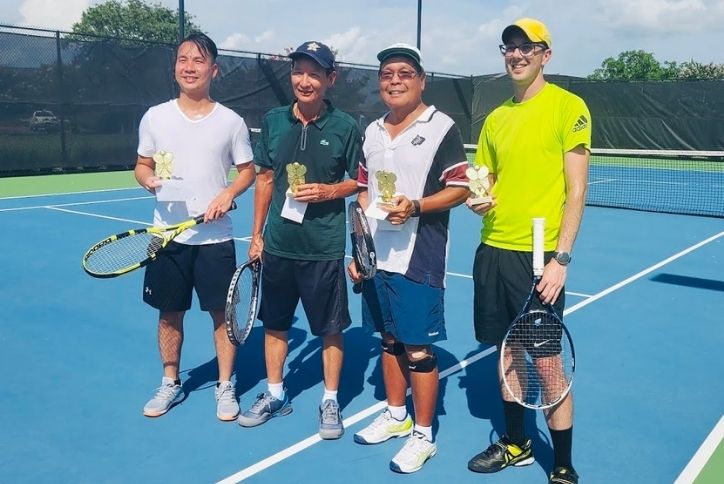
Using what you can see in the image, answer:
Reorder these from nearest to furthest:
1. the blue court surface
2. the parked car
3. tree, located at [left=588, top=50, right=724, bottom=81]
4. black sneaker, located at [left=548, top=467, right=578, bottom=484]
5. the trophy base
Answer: the trophy base → black sneaker, located at [left=548, top=467, right=578, bottom=484] → the blue court surface → the parked car → tree, located at [left=588, top=50, right=724, bottom=81]

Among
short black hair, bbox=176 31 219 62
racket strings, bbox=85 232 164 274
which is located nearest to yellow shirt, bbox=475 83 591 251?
short black hair, bbox=176 31 219 62

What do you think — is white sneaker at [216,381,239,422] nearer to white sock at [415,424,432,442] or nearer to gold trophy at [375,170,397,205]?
A: white sock at [415,424,432,442]

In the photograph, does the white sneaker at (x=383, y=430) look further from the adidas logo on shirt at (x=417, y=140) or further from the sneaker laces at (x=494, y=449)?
the adidas logo on shirt at (x=417, y=140)

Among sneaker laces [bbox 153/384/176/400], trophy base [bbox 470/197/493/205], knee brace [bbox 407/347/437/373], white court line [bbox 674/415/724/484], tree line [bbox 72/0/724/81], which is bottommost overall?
white court line [bbox 674/415/724/484]

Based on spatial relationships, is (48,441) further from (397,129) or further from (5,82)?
(5,82)

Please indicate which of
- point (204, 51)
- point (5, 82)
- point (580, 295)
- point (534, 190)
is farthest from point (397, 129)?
point (5, 82)

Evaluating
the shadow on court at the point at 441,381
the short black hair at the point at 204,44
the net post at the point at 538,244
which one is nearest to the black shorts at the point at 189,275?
the short black hair at the point at 204,44

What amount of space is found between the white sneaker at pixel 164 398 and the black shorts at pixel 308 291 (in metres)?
0.65

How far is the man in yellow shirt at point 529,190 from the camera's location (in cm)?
280

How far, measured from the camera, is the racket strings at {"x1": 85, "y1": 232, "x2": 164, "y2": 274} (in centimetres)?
376

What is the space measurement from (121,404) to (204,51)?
1.88 meters

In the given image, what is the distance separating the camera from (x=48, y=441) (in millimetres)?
3396

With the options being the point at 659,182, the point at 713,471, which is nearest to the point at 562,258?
the point at 713,471

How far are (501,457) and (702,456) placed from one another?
97cm
